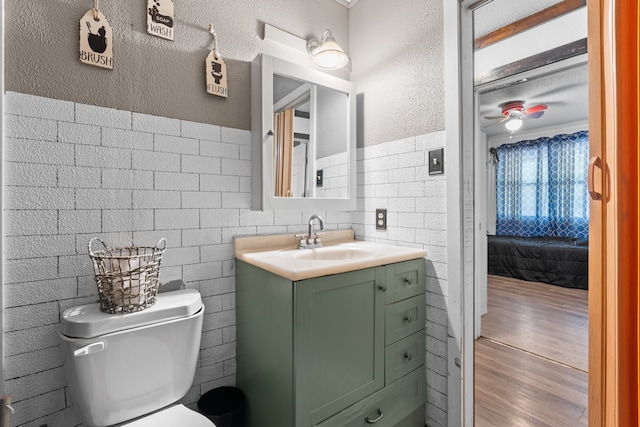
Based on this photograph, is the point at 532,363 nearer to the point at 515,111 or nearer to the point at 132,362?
the point at 132,362

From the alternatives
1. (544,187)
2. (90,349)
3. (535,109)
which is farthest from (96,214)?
(544,187)

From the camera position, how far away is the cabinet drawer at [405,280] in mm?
1392

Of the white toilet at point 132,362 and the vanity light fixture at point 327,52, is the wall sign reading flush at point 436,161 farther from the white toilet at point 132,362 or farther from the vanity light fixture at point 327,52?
the white toilet at point 132,362

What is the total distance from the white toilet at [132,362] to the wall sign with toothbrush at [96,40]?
97cm

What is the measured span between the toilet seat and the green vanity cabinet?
30 centimetres

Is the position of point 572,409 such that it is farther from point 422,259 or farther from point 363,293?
point 363,293

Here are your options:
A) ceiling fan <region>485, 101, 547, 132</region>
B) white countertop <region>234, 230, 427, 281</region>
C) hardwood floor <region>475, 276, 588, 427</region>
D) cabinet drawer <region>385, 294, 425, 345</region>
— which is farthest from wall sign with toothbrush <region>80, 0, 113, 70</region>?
ceiling fan <region>485, 101, 547, 132</region>

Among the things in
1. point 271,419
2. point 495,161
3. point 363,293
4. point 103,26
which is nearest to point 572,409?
point 363,293

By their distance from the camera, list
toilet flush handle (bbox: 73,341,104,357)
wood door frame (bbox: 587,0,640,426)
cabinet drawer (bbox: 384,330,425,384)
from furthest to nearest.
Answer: cabinet drawer (bbox: 384,330,425,384)
toilet flush handle (bbox: 73,341,104,357)
wood door frame (bbox: 587,0,640,426)

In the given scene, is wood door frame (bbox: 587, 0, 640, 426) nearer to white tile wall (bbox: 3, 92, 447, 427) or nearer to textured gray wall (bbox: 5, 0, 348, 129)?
white tile wall (bbox: 3, 92, 447, 427)

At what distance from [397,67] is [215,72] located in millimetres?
995

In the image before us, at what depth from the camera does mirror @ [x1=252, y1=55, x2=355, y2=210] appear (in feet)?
5.06

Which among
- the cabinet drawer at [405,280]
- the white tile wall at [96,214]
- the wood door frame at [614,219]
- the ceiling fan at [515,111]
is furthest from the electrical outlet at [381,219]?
the ceiling fan at [515,111]

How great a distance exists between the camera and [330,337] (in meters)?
1.19
